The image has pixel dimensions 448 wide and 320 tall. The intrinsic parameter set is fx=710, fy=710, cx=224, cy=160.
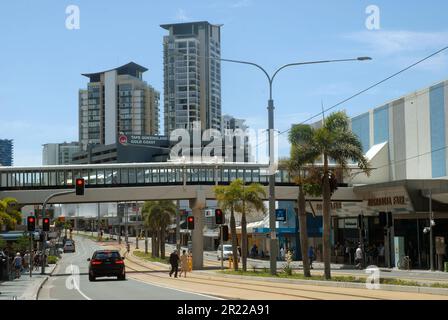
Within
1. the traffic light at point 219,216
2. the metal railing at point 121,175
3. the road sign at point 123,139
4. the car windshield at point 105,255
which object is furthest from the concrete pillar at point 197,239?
the road sign at point 123,139

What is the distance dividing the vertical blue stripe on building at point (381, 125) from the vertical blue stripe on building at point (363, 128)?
135cm

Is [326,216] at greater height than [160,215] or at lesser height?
greater

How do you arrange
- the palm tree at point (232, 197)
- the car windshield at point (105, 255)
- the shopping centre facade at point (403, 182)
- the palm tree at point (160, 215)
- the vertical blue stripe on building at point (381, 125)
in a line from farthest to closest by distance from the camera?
the palm tree at point (160, 215) < the vertical blue stripe on building at point (381, 125) < the palm tree at point (232, 197) < the shopping centre facade at point (403, 182) < the car windshield at point (105, 255)

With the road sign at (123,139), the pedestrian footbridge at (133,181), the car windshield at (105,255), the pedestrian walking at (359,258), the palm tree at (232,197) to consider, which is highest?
the road sign at (123,139)

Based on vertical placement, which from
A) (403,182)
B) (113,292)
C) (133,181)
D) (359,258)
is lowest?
(359,258)

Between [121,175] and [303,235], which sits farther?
[121,175]

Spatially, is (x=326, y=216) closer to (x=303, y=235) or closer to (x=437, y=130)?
(x=303, y=235)

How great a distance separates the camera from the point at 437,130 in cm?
4850

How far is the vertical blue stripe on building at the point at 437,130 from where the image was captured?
157 feet

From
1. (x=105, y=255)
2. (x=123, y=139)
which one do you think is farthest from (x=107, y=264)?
(x=123, y=139)

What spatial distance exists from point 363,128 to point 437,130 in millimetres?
12963

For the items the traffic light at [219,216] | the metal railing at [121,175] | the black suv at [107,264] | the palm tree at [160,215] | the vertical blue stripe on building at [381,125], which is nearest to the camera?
the black suv at [107,264]

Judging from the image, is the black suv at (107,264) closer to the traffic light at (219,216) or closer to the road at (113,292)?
the road at (113,292)
